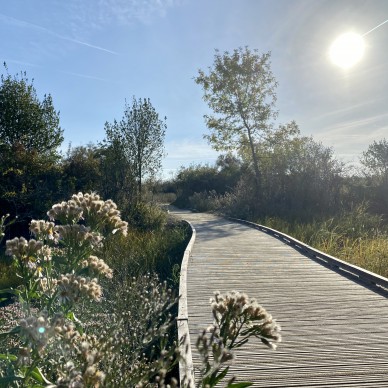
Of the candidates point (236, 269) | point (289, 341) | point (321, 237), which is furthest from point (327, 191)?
point (289, 341)

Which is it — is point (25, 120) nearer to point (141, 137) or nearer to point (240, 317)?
point (141, 137)

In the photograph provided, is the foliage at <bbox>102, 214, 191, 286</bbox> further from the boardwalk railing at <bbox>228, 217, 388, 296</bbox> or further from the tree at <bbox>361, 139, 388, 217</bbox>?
the tree at <bbox>361, 139, 388, 217</bbox>

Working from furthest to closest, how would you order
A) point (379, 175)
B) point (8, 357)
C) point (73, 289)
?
point (379, 175), point (73, 289), point (8, 357)

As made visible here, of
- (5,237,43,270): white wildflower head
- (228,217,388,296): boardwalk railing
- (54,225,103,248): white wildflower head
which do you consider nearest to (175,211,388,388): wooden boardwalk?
(228,217,388,296): boardwalk railing

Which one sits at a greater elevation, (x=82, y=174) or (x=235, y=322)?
(x=82, y=174)

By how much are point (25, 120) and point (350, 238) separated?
15.1m

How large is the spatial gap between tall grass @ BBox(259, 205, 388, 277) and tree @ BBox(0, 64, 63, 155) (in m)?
11.0

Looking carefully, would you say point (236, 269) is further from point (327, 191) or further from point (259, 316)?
point (327, 191)

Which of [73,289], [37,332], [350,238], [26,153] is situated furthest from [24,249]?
[26,153]

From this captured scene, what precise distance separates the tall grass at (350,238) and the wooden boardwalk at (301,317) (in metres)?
1.25

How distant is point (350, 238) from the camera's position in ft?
42.6

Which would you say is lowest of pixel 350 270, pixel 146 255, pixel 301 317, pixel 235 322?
pixel 301 317

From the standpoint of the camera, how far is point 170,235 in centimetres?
1305

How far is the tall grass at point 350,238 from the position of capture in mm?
9195
